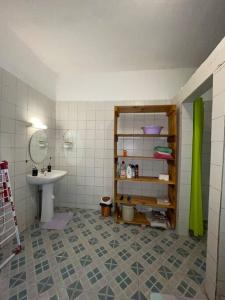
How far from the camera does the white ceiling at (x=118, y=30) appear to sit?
142 cm

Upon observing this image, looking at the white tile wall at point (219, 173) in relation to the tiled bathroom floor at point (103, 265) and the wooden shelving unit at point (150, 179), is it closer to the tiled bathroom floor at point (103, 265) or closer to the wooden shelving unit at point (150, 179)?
the tiled bathroom floor at point (103, 265)

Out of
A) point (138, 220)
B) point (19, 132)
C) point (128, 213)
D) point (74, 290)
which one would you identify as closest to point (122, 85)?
point (19, 132)

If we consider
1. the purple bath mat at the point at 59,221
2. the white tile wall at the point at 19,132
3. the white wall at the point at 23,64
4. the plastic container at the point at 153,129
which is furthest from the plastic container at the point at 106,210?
the white wall at the point at 23,64

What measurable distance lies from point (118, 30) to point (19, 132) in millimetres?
1713

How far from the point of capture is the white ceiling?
142cm

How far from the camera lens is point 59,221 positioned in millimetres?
2324

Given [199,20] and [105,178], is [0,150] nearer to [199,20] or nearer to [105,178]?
[105,178]

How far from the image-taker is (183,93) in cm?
196

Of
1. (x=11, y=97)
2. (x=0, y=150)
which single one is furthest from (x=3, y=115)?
(x=0, y=150)

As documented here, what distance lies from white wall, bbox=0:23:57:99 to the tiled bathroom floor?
6.86ft

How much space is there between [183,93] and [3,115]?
2179 millimetres

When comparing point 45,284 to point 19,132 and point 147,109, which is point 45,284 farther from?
point 147,109

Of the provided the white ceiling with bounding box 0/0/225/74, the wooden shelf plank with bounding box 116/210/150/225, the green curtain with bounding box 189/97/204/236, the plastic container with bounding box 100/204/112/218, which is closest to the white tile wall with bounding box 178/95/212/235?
the green curtain with bounding box 189/97/204/236

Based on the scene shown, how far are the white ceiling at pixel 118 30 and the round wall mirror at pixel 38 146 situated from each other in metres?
1.16
